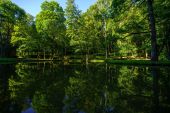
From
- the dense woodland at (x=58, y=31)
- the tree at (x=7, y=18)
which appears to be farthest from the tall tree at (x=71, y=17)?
the tree at (x=7, y=18)

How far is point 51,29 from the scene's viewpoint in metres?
66.0

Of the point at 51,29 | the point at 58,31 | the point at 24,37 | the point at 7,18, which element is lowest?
the point at 24,37

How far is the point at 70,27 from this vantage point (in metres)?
66.8

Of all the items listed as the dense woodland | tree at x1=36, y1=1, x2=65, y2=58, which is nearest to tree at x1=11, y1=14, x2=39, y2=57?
the dense woodland

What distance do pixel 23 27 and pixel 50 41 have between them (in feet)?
25.1

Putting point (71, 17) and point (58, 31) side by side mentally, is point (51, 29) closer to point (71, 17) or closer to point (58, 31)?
point (58, 31)

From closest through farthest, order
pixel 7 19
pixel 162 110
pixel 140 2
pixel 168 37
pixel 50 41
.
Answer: pixel 162 110, pixel 140 2, pixel 168 37, pixel 7 19, pixel 50 41

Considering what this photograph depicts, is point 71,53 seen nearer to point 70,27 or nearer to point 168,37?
point 70,27

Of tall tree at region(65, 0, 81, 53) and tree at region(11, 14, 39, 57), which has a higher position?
tall tree at region(65, 0, 81, 53)

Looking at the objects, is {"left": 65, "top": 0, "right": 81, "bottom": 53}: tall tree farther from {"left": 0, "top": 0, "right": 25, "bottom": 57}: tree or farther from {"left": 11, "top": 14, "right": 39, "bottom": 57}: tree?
{"left": 0, "top": 0, "right": 25, "bottom": 57}: tree

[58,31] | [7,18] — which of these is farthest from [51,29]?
[7,18]

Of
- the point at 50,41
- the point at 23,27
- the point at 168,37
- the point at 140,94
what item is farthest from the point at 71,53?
the point at 140,94

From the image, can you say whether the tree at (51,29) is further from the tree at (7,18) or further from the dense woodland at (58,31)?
the tree at (7,18)

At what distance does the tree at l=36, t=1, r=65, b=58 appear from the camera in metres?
65.9
